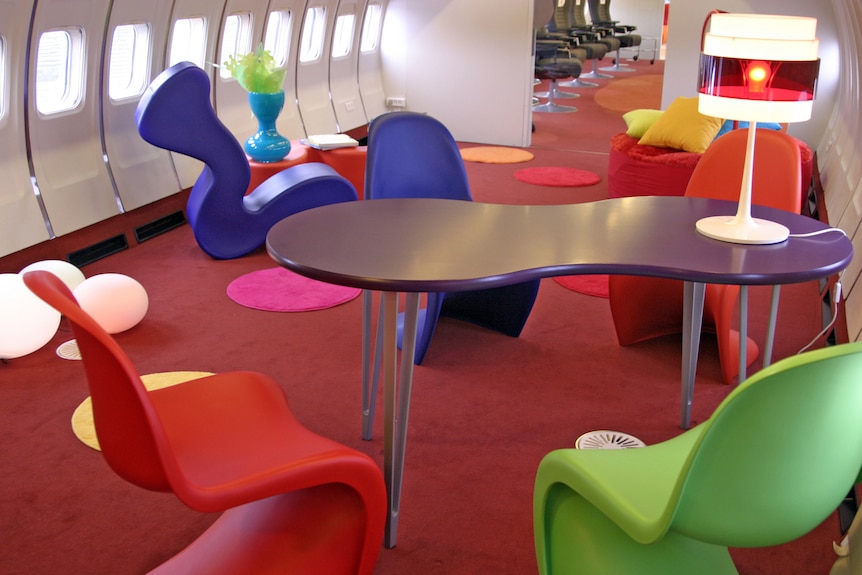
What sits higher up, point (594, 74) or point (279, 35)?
point (279, 35)

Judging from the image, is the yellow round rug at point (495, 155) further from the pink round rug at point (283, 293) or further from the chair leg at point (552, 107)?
the pink round rug at point (283, 293)

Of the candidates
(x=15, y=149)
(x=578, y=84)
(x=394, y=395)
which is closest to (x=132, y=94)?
(x=15, y=149)

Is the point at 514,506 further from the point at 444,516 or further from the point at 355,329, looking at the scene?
the point at 355,329

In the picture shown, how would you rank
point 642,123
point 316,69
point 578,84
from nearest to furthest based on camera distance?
point 642,123 < point 316,69 < point 578,84

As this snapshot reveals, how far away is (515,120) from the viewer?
872cm

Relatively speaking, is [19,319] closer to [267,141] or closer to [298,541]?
[298,541]

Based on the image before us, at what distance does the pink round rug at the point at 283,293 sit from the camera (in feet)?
14.9

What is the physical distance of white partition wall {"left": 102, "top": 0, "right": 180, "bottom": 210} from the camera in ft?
18.3

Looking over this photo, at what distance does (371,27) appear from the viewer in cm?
905

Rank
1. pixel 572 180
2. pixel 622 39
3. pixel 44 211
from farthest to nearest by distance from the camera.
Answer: pixel 622 39 < pixel 572 180 < pixel 44 211

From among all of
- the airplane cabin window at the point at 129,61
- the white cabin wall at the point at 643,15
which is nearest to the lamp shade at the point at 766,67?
the airplane cabin window at the point at 129,61

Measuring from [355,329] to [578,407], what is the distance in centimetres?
128

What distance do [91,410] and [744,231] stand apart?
2452 millimetres

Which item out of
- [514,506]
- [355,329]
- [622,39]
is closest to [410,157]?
[355,329]
